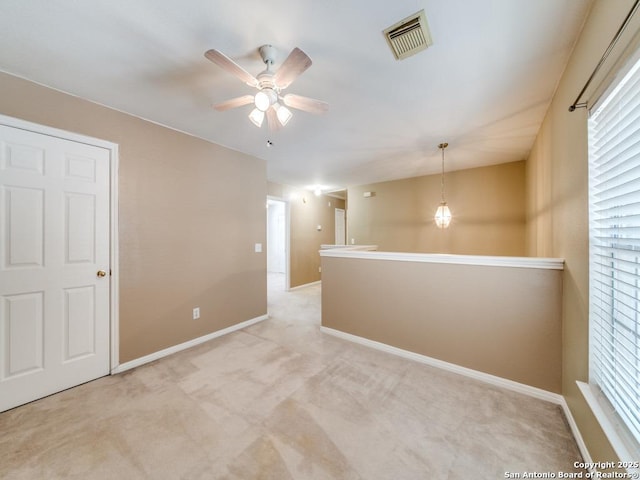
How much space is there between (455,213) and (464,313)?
9.06 ft

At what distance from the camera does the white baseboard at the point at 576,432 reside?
1369 mm

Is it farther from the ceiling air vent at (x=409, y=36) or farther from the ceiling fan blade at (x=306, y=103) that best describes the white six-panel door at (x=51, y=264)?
the ceiling air vent at (x=409, y=36)

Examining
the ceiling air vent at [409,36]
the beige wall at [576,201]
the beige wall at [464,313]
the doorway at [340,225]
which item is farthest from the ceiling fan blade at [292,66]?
the doorway at [340,225]

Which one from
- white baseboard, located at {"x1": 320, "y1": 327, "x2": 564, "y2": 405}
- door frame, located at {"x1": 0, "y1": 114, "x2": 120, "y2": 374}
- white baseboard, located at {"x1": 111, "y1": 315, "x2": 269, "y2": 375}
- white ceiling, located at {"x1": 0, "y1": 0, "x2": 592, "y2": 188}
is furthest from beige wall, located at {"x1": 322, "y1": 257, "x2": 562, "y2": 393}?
door frame, located at {"x1": 0, "y1": 114, "x2": 120, "y2": 374}

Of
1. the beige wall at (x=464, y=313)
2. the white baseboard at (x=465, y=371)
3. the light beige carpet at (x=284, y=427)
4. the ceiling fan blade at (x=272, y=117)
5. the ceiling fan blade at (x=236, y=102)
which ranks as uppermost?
the ceiling fan blade at (x=236, y=102)

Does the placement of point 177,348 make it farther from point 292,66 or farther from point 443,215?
point 443,215

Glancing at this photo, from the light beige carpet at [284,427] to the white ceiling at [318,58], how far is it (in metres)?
2.53

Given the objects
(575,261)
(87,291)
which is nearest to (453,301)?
(575,261)

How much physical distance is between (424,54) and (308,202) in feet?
15.0

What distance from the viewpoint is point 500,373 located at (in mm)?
2127

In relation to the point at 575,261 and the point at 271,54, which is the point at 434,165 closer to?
the point at 575,261

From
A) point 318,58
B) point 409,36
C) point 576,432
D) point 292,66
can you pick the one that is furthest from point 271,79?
point 576,432

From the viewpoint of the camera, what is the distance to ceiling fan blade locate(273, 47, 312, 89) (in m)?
1.33

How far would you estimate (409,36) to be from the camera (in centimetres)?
146
